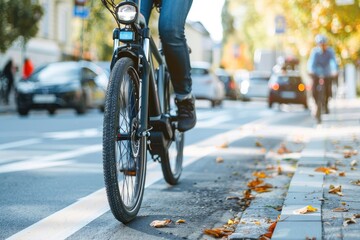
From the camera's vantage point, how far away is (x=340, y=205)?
213 inches

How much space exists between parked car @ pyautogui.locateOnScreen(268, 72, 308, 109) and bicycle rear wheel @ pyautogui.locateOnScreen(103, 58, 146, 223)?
2608 centimetres

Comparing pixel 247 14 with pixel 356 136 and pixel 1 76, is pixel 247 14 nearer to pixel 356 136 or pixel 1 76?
pixel 1 76

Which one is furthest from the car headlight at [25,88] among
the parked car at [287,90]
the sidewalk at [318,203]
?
the sidewalk at [318,203]

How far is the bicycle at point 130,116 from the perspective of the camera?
4.80m

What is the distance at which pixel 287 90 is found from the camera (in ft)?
103

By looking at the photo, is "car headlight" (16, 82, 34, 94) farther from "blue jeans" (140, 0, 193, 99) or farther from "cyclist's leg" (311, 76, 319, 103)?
"blue jeans" (140, 0, 193, 99)

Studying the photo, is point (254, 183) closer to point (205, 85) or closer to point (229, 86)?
point (205, 85)

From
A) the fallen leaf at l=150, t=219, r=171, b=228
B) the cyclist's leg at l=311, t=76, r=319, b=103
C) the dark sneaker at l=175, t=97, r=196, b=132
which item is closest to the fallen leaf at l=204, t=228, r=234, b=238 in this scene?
the fallen leaf at l=150, t=219, r=171, b=228

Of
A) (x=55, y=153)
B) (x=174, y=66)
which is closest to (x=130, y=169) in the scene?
(x=174, y=66)

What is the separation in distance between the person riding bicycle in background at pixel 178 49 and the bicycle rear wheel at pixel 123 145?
24.3 inches

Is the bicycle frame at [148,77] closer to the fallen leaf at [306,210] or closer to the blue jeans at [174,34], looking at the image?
the blue jeans at [174,34]

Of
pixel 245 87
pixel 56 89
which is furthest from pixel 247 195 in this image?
pixel 245 87

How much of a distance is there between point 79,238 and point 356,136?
785cm

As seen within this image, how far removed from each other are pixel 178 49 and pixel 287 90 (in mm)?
25771
